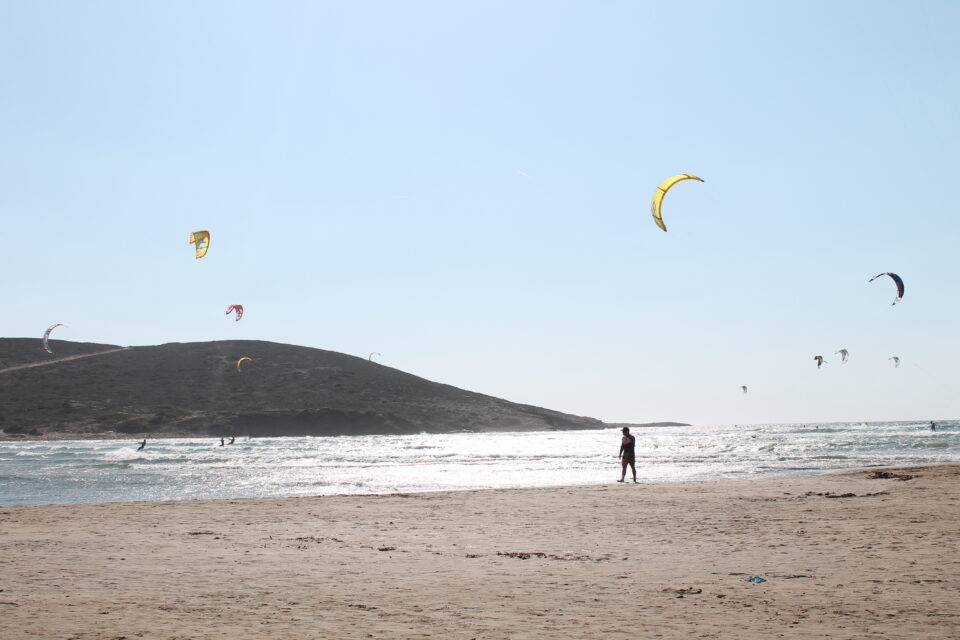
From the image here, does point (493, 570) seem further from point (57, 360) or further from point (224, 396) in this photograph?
point (57, 360)

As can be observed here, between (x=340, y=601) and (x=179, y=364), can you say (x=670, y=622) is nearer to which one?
(x=340, y=601)

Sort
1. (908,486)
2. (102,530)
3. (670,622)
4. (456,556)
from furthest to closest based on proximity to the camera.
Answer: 1. (908,486)
2. (102,530)
3. (456,556)
4. (670,622)

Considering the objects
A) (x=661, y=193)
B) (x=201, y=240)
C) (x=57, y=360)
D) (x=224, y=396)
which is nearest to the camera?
(x=661, y=193)

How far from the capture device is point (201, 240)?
3491 cm

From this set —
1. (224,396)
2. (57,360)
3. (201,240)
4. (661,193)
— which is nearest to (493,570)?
(661,193)

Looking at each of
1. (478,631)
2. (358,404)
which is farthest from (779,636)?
(358,404)

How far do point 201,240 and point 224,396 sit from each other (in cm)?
6901

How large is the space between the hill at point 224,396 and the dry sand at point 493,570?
73403mm

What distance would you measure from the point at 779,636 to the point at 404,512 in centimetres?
999

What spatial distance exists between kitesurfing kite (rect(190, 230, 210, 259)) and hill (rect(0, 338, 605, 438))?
50705mm

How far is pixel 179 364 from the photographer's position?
362 ft

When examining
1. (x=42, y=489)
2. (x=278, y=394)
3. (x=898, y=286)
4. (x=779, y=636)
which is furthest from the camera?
(x=278, y=394)

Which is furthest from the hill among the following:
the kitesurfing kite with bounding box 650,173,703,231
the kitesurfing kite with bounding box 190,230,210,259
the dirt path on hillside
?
the kitesurfing kite with bounding box 650,173,703,231

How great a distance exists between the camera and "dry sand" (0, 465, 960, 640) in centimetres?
612
